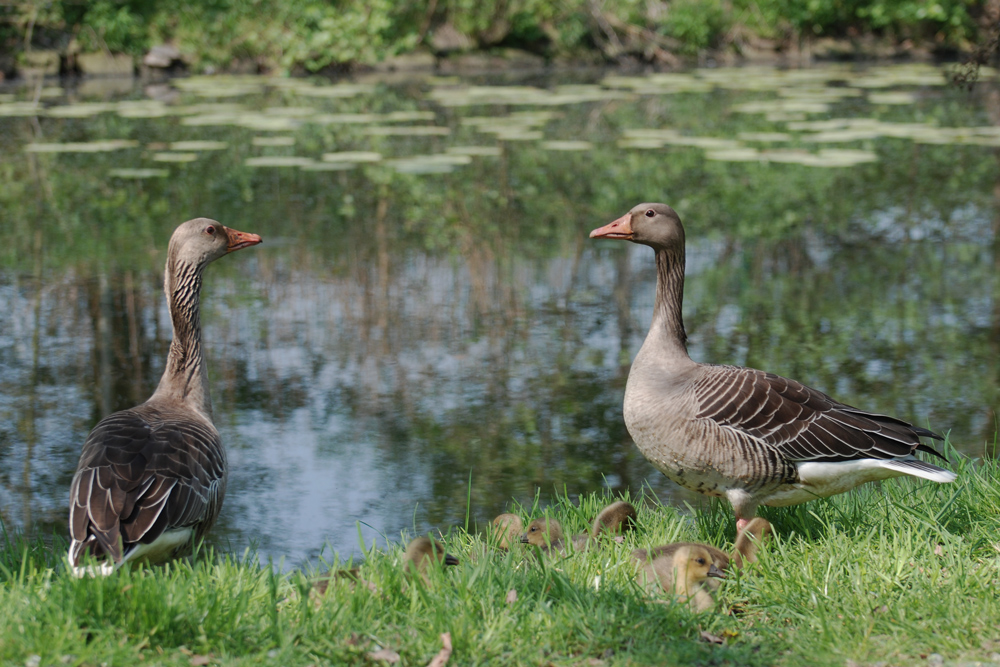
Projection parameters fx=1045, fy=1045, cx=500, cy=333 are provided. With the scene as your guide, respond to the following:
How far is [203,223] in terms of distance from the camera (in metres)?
4.94

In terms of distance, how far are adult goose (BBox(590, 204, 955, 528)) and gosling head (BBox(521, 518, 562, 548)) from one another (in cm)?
50

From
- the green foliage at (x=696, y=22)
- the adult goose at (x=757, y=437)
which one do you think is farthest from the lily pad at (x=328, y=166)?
the green foliage at (x=696, y=22)

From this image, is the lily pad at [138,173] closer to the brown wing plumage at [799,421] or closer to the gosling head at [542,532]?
the gosling head at [542,532]

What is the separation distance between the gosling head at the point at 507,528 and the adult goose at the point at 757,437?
0.62 meters

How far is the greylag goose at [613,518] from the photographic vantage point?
4332 mm

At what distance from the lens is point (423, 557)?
12.5 ft

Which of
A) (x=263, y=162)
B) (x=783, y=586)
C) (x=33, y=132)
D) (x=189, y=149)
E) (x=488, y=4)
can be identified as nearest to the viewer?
(x=783, y=586)

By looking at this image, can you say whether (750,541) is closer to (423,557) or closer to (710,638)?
(710,638)

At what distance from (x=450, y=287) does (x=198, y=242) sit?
12.9ft

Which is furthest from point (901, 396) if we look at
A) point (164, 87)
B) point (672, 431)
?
point (164, 87)

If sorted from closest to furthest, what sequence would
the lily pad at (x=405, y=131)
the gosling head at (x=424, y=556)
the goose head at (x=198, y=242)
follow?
the gosling head at (x=424, y=556) → the goose head at (x=198, y=242) → the lily pad at (x=405, y=131)

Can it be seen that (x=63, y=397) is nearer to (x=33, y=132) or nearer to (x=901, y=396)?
(x=901, y=396)

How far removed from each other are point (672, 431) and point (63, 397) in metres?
4.10

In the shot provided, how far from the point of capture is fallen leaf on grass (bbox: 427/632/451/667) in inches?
128
